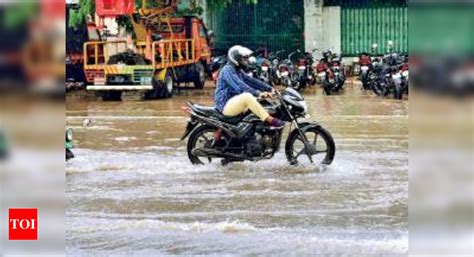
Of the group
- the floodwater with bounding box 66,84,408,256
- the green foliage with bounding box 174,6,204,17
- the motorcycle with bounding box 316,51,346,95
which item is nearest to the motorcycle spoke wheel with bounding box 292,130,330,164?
the floodwater with bounding box 66,84,408,256

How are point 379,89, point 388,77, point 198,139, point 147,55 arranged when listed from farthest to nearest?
1. point 147,55
2. point 379,89
3. point 388,77
4. point 198,139

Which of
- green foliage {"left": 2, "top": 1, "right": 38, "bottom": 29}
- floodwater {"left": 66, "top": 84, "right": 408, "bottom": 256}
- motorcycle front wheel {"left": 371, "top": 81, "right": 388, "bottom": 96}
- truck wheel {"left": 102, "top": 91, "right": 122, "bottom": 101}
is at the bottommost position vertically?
floodwater {"left": 66, "top": 84, "right": 408, "bottom": 256}

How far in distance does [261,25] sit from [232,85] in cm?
1302

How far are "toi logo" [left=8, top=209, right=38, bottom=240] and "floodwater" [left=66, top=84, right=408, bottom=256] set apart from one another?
81.0 inches

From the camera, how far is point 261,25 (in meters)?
20.9

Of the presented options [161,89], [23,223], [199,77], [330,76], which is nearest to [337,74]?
[330,76]

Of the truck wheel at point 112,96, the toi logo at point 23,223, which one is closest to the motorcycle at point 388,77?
the truck wheel at point 112,96

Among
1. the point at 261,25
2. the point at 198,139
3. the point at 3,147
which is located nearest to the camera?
the point at 3,147

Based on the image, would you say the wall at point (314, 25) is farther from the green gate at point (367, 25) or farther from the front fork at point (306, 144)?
the front fork at point (306, 144)

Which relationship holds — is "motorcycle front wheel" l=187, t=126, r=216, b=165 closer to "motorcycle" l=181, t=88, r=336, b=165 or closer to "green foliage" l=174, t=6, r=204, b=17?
"motorcycle" l=181, t=88, r=336, b=165

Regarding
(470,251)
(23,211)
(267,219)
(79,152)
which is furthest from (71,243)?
(79,152)

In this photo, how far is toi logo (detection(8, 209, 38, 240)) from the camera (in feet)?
9.59

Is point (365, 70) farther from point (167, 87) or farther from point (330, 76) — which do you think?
point (167, 87)

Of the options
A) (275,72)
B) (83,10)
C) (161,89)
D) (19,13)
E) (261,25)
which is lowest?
(161,89)
